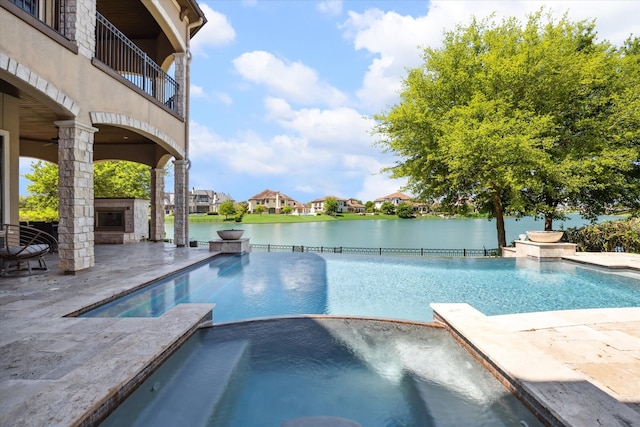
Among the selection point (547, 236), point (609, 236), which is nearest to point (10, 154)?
point (547, 236)

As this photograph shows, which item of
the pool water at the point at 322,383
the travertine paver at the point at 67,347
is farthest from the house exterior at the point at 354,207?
the pool water at the point at 322,383

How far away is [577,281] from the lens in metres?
8.80

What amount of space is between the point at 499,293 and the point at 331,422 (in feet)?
20.8

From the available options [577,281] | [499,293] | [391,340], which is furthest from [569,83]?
[391,340]

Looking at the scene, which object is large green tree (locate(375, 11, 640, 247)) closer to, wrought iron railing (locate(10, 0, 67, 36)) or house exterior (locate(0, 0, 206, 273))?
house exterior (locate(0, 0, 206, 273))

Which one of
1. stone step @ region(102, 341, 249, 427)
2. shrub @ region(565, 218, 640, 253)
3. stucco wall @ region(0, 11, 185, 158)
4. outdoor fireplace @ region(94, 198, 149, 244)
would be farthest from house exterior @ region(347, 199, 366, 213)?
stone step @ region(102, 341, 249, 427)

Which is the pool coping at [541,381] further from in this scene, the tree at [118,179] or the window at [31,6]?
the tree at [118,179]

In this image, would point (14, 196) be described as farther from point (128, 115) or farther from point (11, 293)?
point (11, 293)

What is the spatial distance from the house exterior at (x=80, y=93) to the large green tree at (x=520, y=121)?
32.2ft

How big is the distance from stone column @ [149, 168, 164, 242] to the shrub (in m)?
19.0

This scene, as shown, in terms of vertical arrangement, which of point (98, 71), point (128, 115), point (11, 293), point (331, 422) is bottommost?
point (331, 422)

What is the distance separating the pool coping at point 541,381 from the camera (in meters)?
2.45

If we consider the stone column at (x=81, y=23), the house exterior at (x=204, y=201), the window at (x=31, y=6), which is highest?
the house exterior at (x=204, y=201)

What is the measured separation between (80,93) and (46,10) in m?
2.90
